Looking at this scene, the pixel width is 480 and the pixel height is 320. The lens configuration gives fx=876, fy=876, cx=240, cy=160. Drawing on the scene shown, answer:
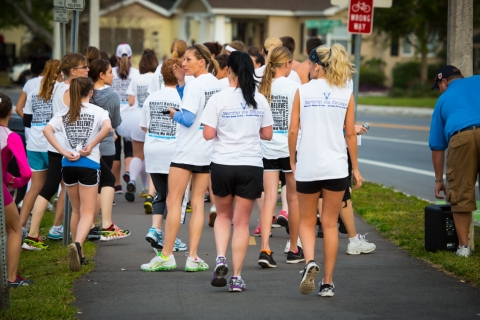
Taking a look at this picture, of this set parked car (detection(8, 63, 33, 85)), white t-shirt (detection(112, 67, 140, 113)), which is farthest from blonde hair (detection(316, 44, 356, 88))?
parked car (detection(8, 63, 33, 85))

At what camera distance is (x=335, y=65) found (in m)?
6.93

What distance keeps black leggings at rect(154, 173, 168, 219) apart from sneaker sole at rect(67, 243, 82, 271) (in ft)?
4.36

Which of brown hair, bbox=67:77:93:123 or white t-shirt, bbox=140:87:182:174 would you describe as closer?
brown hair, bbox=67:77:93:123

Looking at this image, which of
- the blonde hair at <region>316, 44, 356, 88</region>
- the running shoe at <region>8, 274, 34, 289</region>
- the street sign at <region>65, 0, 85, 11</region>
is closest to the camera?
the blonde hair at <region>316, 44, 356, 88</region>

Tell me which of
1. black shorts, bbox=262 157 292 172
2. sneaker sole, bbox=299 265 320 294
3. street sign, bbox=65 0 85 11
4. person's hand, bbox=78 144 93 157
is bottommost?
sneaker sole, bbox=299 265 320 294

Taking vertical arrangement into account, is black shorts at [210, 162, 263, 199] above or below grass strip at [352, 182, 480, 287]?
above

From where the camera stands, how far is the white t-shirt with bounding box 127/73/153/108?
505 inches

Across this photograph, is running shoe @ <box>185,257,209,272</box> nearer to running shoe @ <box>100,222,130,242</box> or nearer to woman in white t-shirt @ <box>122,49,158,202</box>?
running shoe @ <box>100,222,130,242</box>

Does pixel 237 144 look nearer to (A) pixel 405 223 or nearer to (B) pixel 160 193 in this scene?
(B) pixel 160 193

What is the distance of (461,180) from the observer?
8617 millimetres

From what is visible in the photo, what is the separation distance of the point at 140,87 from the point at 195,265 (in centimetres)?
533

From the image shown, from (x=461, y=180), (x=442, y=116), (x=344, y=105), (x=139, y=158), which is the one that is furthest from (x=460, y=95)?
(x=139, y=158)

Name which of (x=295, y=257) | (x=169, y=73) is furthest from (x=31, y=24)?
(x=295, y=257)

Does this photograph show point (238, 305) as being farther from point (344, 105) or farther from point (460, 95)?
point (460, 95)
